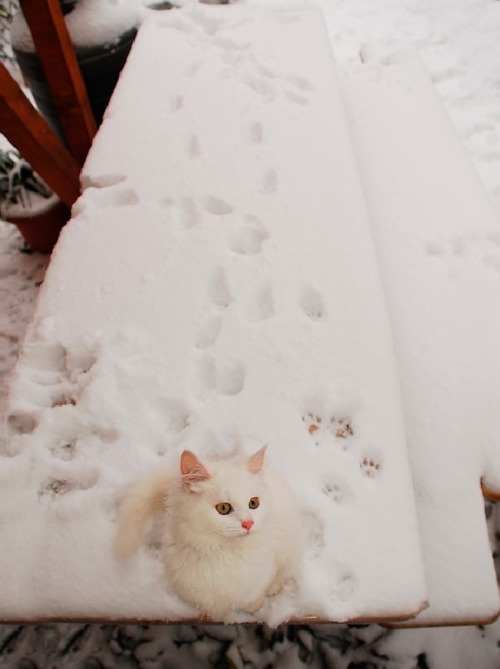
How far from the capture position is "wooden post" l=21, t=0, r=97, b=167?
1973 mm

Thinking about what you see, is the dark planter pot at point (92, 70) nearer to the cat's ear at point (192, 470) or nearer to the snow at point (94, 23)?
the snow at point (94, 23)

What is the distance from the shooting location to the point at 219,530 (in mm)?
844

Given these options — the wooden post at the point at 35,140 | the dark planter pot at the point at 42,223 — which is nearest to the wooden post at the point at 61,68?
the wooden post at the point at 35,140

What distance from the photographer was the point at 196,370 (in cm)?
124

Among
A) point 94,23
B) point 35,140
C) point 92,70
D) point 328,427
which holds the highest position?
point 94,23

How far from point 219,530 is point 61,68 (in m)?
2.17

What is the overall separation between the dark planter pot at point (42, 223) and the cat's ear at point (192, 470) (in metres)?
2.02

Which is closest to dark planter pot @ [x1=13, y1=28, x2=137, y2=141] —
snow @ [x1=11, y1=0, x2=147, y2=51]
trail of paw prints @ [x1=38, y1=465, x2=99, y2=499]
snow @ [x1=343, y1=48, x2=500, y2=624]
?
snow @ [x1=11, y1=0, x2=147, y2=51]

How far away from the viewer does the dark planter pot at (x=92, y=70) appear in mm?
2393

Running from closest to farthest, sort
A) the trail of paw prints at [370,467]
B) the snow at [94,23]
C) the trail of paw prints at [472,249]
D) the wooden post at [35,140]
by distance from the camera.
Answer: the trail of paw prints at [370,467] → the trail of paw prints at [472,249] → the wooden post at [35,140] → the snow at [94,23]

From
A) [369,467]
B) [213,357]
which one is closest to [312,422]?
[369,467]

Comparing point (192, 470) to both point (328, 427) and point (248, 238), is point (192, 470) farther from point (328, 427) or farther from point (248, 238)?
point (248, 238)

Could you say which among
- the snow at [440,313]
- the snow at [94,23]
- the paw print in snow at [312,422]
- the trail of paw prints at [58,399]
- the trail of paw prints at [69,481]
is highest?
the snow at [94,23]

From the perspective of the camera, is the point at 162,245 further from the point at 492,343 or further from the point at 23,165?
the point at 23,165
